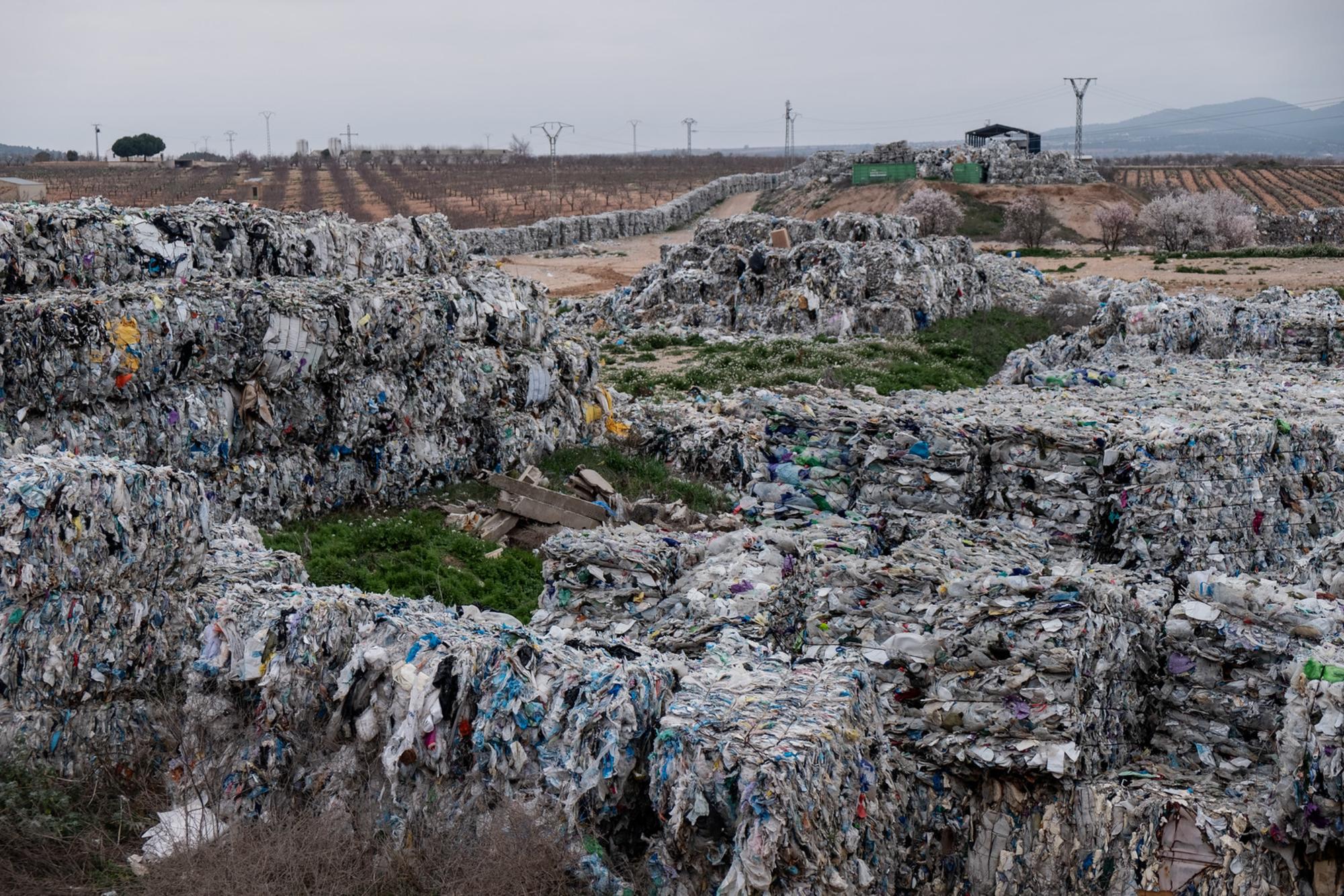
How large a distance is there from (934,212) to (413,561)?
3412 centimetres

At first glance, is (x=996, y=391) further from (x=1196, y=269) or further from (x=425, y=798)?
(x=1196, y=269)

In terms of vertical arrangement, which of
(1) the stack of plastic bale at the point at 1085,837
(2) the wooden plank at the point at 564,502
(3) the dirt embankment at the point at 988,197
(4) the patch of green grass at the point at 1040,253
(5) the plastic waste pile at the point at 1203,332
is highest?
(3) the dirt embankment at the point at 988,197

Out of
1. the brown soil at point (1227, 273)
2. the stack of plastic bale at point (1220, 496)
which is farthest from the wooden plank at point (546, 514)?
the brown soil at point (1227, 273)

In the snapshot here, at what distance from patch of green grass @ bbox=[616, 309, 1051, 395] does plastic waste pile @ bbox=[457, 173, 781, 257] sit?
1105 centimetres

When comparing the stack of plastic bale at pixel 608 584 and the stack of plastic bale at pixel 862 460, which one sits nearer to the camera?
the stack of plastic bale at pixel 608 584

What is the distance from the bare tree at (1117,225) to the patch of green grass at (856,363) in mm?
14875

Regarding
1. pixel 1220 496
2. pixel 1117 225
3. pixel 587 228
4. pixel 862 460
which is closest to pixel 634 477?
pixel 862 460

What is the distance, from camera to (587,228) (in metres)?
40.0

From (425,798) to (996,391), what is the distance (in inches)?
370

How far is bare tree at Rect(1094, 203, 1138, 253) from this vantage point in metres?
35.4

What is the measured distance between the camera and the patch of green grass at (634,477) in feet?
39.5

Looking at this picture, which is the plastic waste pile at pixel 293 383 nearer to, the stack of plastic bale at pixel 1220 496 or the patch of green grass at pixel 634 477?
the patch of green grass at pixel 634 477

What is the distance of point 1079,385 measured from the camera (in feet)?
43.9

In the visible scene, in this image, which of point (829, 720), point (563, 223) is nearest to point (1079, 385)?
point (829, 720)
